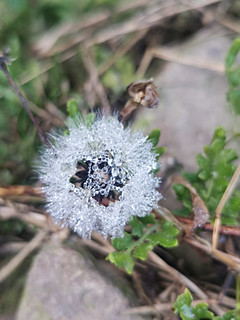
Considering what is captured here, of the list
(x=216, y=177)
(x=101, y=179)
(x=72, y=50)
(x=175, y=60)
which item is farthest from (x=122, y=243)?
(x=72, y=50)

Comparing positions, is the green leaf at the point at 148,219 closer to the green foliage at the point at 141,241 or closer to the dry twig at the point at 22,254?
the green foliage at the point at 141,241

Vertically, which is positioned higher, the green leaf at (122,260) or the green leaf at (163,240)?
the green leaf at (163,240)

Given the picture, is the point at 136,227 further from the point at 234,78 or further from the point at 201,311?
the point at 234,78

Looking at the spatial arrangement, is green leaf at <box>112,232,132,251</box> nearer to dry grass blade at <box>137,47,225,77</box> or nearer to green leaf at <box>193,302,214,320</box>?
green leaf at <box>193,302,214,320</box>

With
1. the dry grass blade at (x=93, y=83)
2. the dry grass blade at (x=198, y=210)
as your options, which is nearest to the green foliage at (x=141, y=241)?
the dry grass blade at (x=198, y=210)

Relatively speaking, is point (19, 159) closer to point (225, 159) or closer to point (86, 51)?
point (86, 51)

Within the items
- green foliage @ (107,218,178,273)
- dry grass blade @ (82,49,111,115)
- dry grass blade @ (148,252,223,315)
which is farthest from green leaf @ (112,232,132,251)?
dry grass blade @ (82,49,111,115)
